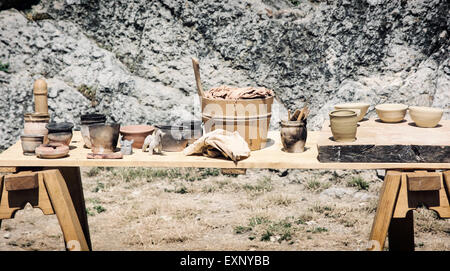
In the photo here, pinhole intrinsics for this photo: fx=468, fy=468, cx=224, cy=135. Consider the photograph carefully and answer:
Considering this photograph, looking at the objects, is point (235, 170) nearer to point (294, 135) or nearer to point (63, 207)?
point (294, 135)

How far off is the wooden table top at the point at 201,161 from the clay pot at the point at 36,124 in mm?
204

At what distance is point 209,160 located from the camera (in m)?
2.94

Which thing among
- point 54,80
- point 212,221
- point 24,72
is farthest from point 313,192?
point 24,72

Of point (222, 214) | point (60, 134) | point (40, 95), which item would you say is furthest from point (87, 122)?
point (222, 214)

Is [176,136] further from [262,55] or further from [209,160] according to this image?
[262,55]

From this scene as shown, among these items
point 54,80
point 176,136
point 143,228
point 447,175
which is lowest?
point 143,228

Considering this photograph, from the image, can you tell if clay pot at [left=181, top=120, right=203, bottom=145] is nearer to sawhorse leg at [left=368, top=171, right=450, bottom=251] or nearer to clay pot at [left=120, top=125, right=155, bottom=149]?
clay pot at [left=120, top=125, right=155, bottom=149]

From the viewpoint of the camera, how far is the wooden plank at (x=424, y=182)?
268cm

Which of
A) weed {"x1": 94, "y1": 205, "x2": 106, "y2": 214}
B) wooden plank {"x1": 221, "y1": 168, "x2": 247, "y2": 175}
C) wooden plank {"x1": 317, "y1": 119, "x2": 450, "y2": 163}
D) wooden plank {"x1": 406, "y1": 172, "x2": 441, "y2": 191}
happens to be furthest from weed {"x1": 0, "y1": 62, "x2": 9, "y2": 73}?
wooden plank {"x1": 406, "y1": 172, "x2": 441, "y2": 191}

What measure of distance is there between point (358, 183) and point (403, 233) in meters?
1.93

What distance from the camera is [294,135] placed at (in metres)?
3.03

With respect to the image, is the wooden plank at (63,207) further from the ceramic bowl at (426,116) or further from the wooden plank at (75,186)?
the ceramic bowl at (426,116)

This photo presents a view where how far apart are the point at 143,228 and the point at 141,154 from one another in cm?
164

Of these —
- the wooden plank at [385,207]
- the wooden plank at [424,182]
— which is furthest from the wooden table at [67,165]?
the wooden plank at [424,182]
